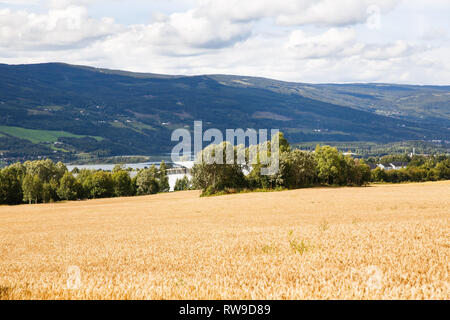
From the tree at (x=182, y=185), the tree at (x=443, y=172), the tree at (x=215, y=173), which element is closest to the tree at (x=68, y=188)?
the tree at (x=215, y=173)

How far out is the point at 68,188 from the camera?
107 m

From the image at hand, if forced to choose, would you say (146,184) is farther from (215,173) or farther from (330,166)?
(330,166)

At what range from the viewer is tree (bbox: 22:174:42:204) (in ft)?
318

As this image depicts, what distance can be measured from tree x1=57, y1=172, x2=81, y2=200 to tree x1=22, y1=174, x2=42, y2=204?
7429 mm

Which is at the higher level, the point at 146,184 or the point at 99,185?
the point at 99,185

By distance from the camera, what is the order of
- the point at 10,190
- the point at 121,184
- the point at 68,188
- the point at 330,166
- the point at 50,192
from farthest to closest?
the point at 121,184, the point at 68,188, the point at 50,192, the point at 10,190, the point at 330,166

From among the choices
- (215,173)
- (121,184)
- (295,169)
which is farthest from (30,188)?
(295,169)

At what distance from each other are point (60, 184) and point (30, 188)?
415 inches

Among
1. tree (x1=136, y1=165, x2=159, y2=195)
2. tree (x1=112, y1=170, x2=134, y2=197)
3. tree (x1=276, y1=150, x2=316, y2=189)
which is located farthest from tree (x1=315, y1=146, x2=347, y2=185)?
tree (x1=136, y1=165, x2=159, y2=195)

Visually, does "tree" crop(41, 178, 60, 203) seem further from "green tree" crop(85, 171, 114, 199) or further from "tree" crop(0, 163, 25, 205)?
"green tree" crop(85, 171, 114, 199)

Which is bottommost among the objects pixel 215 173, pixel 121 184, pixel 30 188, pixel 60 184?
pixel 121 184

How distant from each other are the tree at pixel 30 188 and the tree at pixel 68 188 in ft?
24.4

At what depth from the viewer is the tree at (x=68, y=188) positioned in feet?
348
